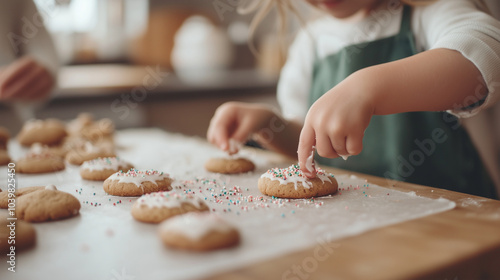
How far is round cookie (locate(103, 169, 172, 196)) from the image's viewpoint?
912 mm

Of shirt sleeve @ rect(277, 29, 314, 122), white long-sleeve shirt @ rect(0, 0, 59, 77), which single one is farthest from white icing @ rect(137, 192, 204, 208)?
white long-sleeve shirt @ rect(0, 0, 59, 77)

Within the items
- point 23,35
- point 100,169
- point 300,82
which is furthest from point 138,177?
point 23,35

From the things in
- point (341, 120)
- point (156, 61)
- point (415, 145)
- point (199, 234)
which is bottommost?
point (156, 61)

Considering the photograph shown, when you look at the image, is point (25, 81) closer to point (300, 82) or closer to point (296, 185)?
point (300, 82)

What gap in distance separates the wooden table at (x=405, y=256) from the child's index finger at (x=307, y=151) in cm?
22

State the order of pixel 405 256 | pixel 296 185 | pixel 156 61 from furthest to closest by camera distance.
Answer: pixel 156 61, pixel 296 185, pixel 405 256

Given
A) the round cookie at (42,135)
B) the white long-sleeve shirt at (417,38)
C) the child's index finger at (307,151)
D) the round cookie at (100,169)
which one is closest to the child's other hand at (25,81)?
the round cookie at (42,135)

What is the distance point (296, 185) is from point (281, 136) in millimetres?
507

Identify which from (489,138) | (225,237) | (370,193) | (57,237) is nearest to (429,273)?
(225,237)

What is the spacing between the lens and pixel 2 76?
1538 mm

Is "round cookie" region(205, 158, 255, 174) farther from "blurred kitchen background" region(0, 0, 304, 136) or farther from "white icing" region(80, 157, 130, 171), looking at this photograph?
"blurred kitchen background" region(0, 0, 304, 136)

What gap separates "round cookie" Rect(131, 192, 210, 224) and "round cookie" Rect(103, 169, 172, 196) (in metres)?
0.14

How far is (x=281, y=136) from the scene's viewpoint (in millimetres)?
1367

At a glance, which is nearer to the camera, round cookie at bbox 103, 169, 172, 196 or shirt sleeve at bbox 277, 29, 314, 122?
round cookie at bbox 103, 169, 172, 196
